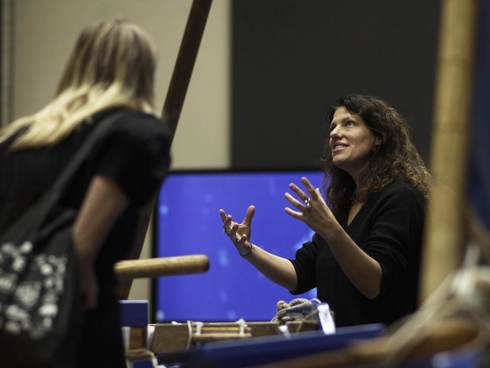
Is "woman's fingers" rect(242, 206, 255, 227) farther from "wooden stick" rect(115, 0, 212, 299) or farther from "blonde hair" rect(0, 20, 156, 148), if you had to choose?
"blonde hair" rect(0, 20, 156, 148)

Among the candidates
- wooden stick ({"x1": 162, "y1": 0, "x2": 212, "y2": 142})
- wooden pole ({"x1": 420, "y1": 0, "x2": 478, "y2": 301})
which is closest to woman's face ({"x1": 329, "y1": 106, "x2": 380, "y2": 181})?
wooden stick ({"x1": 162, "y1": 0, "x2": 212, "y2": 142})

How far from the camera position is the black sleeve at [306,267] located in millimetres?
3398

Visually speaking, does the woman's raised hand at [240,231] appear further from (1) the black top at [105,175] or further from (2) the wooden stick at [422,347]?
(2) the wooden stick at [422,347]

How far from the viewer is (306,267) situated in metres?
3.42

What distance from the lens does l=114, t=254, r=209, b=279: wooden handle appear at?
229cm

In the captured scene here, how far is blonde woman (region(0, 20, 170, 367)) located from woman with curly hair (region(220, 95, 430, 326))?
99cm

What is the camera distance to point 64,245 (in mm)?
1833

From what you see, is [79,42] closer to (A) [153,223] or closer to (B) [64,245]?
(B) [64,245]

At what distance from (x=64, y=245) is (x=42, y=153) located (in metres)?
0.20

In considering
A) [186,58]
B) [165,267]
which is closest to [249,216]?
[186,58]

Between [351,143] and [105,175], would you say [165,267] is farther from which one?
[351,143]

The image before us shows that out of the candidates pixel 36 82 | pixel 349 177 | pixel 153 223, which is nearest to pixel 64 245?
pixel 349 177

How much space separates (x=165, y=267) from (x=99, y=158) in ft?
1.65

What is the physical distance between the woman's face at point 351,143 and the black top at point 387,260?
0.51 ft
